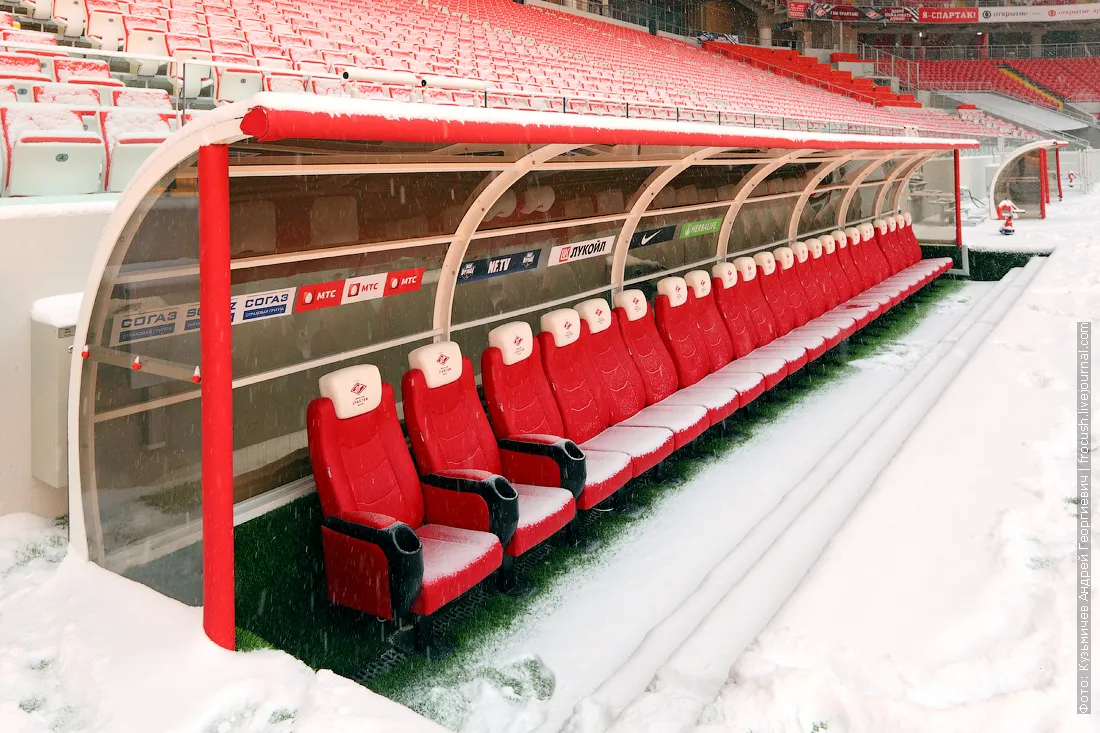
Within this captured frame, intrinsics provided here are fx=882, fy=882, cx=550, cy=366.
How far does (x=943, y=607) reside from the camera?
2408 millimetres

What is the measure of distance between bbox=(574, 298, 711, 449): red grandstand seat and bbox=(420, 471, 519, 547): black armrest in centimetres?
141

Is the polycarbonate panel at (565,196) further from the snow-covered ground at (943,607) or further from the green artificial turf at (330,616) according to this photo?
the snow-covered ground at (943,607)

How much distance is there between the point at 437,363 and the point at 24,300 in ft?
4.71

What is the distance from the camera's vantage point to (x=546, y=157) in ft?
11.4

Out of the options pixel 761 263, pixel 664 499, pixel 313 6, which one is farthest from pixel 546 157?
pixel 313 6

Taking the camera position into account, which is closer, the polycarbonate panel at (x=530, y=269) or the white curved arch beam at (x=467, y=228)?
the white curved arch beam at (x=467, y=228)

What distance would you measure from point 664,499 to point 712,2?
2736cm

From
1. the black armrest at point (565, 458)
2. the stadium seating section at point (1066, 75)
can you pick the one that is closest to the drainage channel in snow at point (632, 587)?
the black armrest at point (565, 458)

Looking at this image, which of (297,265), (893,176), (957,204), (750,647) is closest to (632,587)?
(750,647)

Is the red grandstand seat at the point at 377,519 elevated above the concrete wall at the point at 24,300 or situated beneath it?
situated beneath

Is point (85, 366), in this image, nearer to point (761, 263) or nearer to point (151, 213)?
point (151, 213)

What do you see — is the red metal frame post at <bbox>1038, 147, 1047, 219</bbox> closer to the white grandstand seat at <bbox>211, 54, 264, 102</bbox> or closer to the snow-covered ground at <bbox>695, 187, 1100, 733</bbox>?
the snow-covered ground at <bbox>695, 187, 1100, 733</bbox>

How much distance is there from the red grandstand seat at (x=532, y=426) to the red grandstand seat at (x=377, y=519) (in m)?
0.50

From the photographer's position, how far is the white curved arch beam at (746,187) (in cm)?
590
